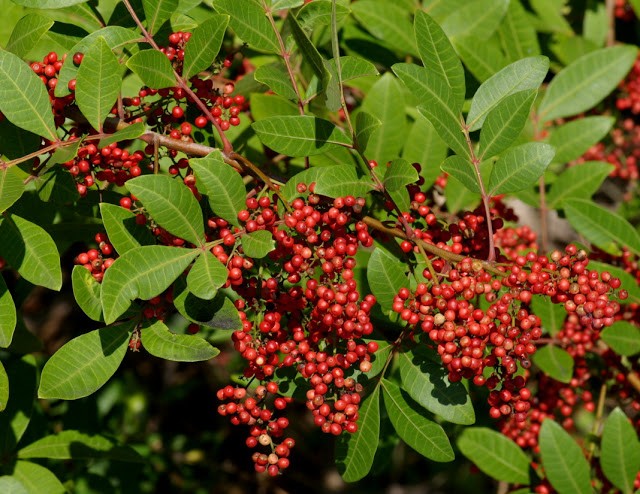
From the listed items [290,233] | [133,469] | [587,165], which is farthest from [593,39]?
[133,469]

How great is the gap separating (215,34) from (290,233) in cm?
43

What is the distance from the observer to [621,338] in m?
2.04

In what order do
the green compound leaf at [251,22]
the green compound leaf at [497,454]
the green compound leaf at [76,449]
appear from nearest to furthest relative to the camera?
the green compound leaf at [251,22] < the green compound leaf at [76,449] < the green compound leaf at [497,454]

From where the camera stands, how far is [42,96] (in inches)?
57.5

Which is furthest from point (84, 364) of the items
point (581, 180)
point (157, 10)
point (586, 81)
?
point (586, 81)

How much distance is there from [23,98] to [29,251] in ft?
0.99

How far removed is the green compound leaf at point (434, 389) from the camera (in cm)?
158

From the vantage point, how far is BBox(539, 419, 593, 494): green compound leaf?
6.55 ft

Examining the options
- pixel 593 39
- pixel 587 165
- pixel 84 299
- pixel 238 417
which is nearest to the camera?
pixel 84 299

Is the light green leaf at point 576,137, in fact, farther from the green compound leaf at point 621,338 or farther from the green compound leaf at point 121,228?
the green compound leaf at point 121,228

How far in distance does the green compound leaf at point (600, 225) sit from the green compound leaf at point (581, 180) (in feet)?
0.59

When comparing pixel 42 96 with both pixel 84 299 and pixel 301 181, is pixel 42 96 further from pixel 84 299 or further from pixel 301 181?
pixel 301 181

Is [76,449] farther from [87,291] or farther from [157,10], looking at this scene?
[157,10]

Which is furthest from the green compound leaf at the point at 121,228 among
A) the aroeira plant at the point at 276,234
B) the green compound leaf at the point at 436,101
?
the green compound leaf at the point at 436,101
